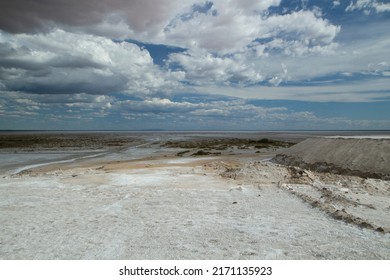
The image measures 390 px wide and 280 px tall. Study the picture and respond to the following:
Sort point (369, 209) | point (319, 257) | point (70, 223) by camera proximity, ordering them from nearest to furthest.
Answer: point (319, 257) → point (70, 223) → point (369, 209)

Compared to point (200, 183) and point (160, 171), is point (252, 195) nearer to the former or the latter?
point (200, 183)

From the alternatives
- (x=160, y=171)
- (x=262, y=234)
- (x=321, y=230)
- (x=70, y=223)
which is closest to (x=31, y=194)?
(x=70, y=223)

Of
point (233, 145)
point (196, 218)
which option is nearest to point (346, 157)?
point (196, 218)

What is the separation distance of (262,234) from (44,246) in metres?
5.34

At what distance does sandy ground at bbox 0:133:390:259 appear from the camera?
714cm

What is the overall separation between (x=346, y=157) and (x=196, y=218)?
14712 millimetres

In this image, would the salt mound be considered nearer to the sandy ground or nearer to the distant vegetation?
the sandy ground

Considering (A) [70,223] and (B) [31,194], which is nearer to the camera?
(A) [70,223]

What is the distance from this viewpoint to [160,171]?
20391 millimetres

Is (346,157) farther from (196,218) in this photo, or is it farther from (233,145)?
(233,145)

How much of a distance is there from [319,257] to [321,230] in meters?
1.84

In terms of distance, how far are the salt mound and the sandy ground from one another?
270cm

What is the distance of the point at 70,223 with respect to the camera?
9258mm
